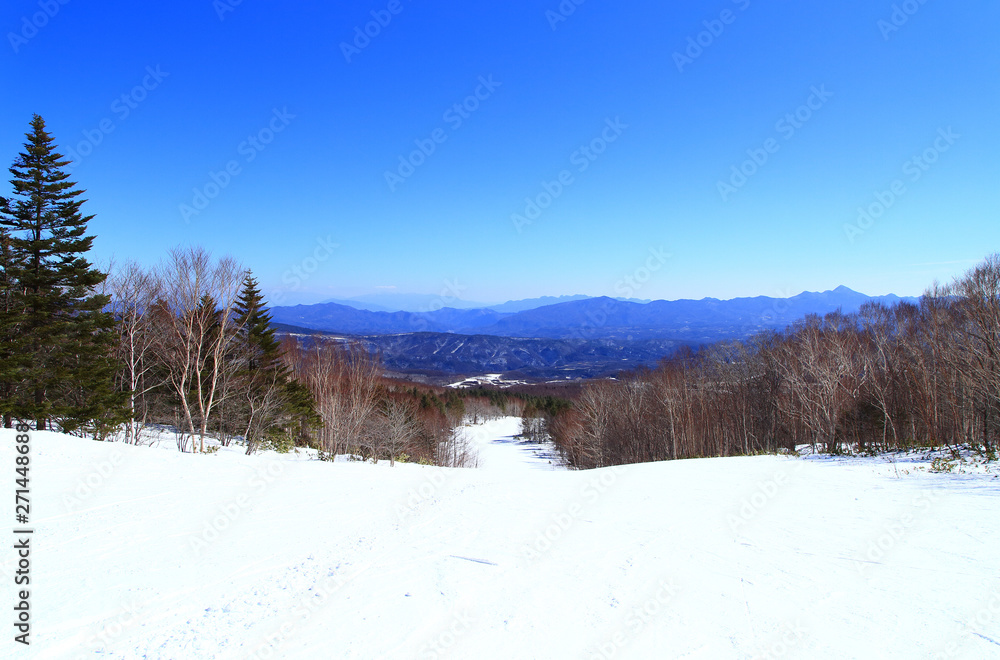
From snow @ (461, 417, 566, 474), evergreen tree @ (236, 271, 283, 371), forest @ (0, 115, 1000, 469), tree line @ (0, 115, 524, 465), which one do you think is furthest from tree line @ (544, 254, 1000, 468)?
evergreen tree @ (236, 271, 283, 371)

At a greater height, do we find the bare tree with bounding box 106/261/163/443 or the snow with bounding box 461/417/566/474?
the bare tree with bounding box 106/261/163/443

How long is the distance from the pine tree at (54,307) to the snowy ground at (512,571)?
37.1 feet

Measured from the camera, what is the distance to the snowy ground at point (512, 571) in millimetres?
3611

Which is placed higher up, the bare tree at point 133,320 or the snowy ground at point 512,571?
the bare tree at point 133,320

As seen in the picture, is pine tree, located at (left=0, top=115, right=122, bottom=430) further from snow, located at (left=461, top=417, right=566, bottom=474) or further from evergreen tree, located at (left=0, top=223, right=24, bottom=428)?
snow, located at (left=461, top=417, right=566, bottom=474)

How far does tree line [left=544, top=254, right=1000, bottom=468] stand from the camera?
50.4 ft

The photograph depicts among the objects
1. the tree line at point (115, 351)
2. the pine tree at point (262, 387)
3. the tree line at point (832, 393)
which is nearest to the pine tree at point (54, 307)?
the tree line at point (115, 351)

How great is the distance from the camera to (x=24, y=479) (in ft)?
27.5

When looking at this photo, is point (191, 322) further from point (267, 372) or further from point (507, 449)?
point (507, 449)

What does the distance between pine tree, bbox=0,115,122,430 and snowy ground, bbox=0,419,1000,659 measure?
11294 mm

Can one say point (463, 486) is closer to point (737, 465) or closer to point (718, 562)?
point (718, 562)

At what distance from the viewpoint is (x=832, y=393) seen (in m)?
20.0

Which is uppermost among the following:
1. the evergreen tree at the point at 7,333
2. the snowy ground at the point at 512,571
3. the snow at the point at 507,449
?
the evergreen tree at the point at 7,333

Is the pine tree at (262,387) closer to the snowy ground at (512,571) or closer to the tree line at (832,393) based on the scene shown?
the snowy ground at (512,571)
